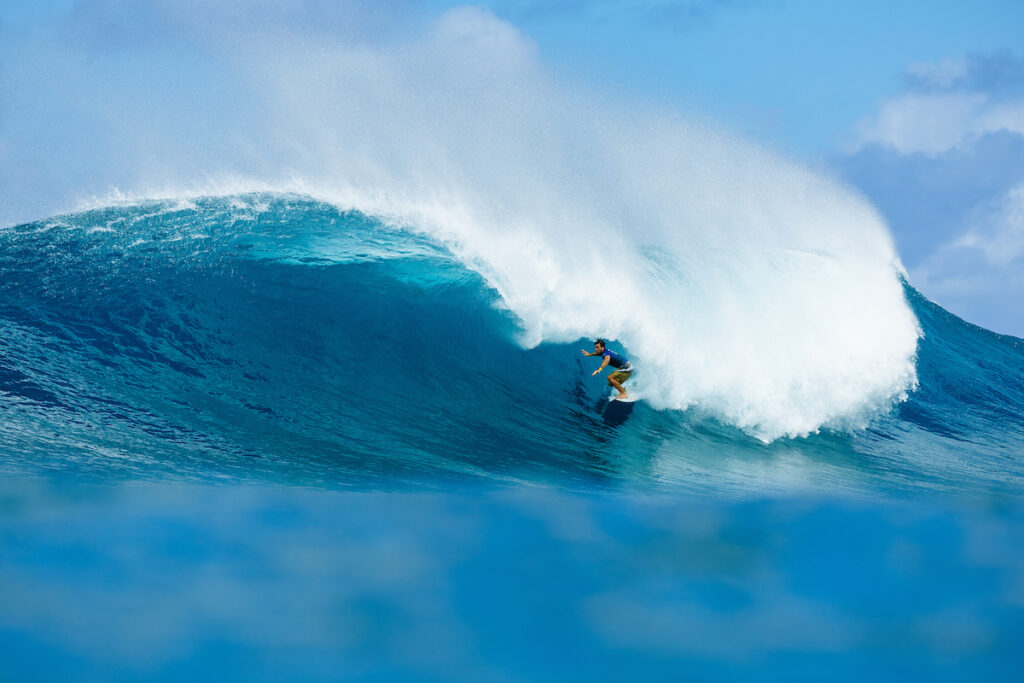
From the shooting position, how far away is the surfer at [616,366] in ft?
31.8

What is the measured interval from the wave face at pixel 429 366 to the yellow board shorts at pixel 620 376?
364 mm

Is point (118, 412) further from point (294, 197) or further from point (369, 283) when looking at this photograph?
point (294, 197)

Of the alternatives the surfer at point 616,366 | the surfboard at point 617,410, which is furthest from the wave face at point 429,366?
the surfer at point 616,366

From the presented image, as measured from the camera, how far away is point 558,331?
1121cm

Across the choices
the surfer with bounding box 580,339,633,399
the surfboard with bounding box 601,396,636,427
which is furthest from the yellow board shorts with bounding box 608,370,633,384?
the surfboard with bounding box 601,396,636,427

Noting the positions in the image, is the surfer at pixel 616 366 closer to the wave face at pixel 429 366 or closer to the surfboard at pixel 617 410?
the surfboard at pixel 617 410

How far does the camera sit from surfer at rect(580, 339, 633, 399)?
A: 9.70 metres

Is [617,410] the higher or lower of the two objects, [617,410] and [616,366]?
the lower

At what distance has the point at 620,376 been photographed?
10.1 metres

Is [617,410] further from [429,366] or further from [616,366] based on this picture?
[429,366]

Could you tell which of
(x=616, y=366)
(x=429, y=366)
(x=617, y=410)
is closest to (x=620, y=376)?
(x=616, y=366)

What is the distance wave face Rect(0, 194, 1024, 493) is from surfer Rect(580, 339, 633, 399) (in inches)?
11.6

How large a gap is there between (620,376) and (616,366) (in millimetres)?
278

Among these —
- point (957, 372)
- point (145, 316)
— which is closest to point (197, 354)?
point (145, 316)
